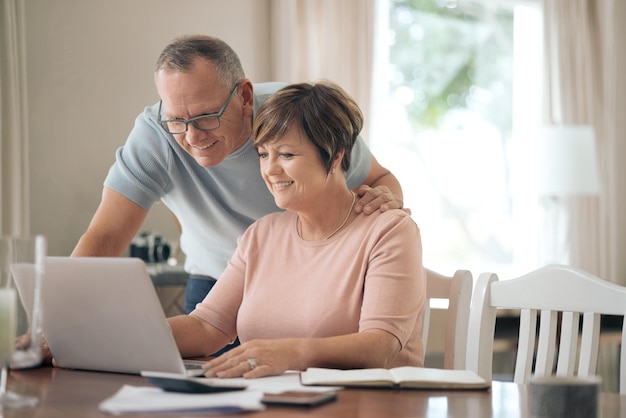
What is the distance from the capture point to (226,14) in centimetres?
430

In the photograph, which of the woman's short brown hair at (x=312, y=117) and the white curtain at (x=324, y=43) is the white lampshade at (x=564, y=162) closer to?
the white curtain at (x=324, y=43)

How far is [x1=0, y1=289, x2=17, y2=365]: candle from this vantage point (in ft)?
3.82

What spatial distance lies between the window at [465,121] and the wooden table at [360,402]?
12.9 feet

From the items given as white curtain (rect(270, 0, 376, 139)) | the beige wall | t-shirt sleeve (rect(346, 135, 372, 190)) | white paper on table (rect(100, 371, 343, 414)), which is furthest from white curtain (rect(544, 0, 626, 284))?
white paper on table (rect(100, 371, 343, 414))

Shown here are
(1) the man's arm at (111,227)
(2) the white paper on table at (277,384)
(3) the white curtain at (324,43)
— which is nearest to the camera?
(2) the white paper on table at (277,384)

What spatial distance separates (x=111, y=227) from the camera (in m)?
2.14

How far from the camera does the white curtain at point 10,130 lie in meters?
3.34

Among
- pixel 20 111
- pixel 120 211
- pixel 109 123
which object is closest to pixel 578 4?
pixel 109 123

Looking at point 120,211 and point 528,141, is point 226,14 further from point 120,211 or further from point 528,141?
point 120,211

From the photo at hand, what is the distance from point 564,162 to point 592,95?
3.17 feet

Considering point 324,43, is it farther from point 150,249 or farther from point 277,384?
point 277,384

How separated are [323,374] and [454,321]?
49 centimetres

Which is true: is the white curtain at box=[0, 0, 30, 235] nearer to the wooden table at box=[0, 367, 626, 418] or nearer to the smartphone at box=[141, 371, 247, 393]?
the wooden table at box=[0, 367, 626, 418]

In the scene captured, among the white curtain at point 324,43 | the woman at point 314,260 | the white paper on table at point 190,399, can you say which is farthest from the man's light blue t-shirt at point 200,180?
the white curtain at point 324,43
